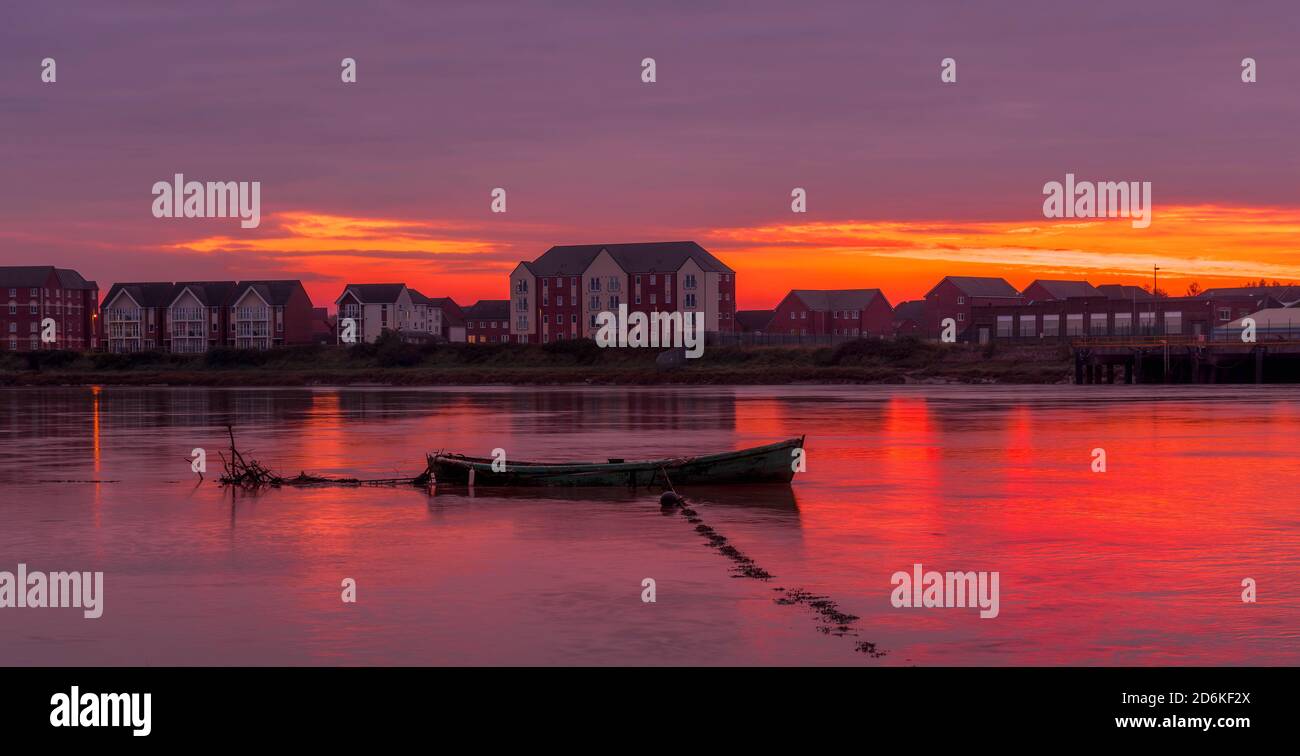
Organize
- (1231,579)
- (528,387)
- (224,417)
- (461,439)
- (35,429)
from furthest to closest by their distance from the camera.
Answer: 1. (528,387)
2. (224,417)
3. (35,429)
4. (461,439)
5. (1231,579)

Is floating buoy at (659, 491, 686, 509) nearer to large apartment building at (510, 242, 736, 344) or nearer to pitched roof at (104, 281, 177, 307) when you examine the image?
large apartment building at (510, 242, 736, 344)

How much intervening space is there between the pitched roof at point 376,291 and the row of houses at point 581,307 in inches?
7.8

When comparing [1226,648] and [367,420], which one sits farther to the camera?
[367,420]

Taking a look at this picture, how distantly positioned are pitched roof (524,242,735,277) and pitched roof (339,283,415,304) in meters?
36.6

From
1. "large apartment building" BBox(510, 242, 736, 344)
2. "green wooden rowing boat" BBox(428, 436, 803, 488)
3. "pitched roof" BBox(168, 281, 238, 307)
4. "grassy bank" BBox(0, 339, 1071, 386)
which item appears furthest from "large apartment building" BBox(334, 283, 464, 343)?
"green wooden rowing boat" BBox(428, 436, 803, 488)

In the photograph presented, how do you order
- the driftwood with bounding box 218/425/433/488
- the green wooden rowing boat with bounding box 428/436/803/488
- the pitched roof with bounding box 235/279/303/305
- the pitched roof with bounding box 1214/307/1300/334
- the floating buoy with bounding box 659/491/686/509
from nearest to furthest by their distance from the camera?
the floating buoy with bounding box 659/491/686/509 → the green wooden rowing boat with bounding box 428/436/803/488 → the driftwood with bounding box 218/425/433/488 → the pitched roof with bounding box 1214/307/1300/334 → the pitched roof with bounding box 235/279/303/305

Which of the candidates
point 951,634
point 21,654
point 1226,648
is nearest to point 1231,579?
point 1226,648

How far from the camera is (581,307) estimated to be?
159 metres

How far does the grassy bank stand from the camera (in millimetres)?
128250

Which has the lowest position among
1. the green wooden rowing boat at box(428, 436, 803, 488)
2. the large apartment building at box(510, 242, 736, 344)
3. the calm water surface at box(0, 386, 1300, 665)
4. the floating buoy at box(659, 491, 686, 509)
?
the calm water surface at box(0, 386, 1300, 665)

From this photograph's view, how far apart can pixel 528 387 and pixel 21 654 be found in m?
108

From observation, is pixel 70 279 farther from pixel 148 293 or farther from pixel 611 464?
pixel 611 464
